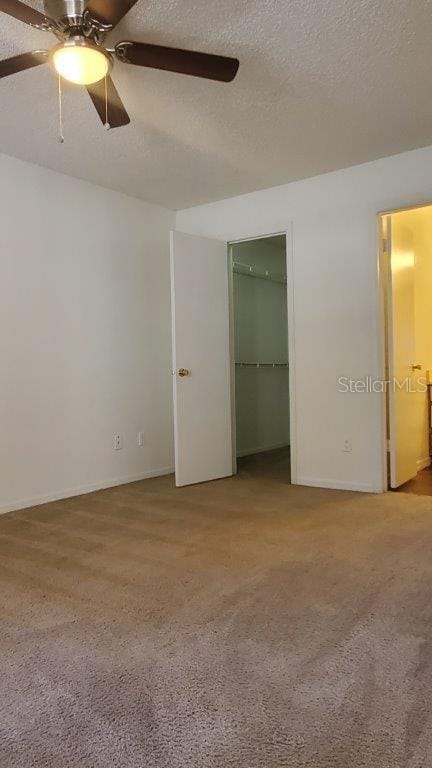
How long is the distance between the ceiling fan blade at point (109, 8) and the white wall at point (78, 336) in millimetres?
1953

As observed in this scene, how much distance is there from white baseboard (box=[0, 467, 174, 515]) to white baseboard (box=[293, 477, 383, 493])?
1294mm

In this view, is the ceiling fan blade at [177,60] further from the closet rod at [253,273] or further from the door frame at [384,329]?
the closet rod at [253,273]

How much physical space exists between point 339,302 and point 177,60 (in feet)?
7.73

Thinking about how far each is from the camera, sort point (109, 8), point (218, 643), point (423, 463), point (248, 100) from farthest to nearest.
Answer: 1. point (423, 463)
2. point (248, 100)
3. point (109, 8)
4. point (218, 643)

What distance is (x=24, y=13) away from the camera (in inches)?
73.0

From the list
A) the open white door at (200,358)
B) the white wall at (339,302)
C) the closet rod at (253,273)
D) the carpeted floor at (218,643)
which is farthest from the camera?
the closet rod at (253,273)

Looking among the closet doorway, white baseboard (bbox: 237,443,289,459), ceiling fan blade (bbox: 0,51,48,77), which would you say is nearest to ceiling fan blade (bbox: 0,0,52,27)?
ceiling fan blade (bbox: 0,51,48,77)

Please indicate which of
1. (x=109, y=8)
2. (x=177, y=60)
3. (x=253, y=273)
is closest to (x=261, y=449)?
(x=253, y=273)

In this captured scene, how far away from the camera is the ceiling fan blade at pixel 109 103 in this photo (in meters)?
2.35

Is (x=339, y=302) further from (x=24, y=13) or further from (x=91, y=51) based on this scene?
(x=24, y=13)

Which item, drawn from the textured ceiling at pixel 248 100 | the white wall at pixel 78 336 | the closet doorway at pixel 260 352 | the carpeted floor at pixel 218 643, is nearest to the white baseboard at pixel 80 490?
the white wall at pixel 78 336

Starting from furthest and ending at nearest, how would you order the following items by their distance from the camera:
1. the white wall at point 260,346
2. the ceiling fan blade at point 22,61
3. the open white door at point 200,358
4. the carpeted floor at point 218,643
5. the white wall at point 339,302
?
the white wall at point 260,346, the open white door at point 200,358, the white wall at point 339,302, the ceiling fan blade at point 22,61, the carpeted floor at point 218,643

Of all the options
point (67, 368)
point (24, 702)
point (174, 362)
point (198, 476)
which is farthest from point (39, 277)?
point (24, 702)

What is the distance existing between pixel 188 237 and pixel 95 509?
7.46 ft
